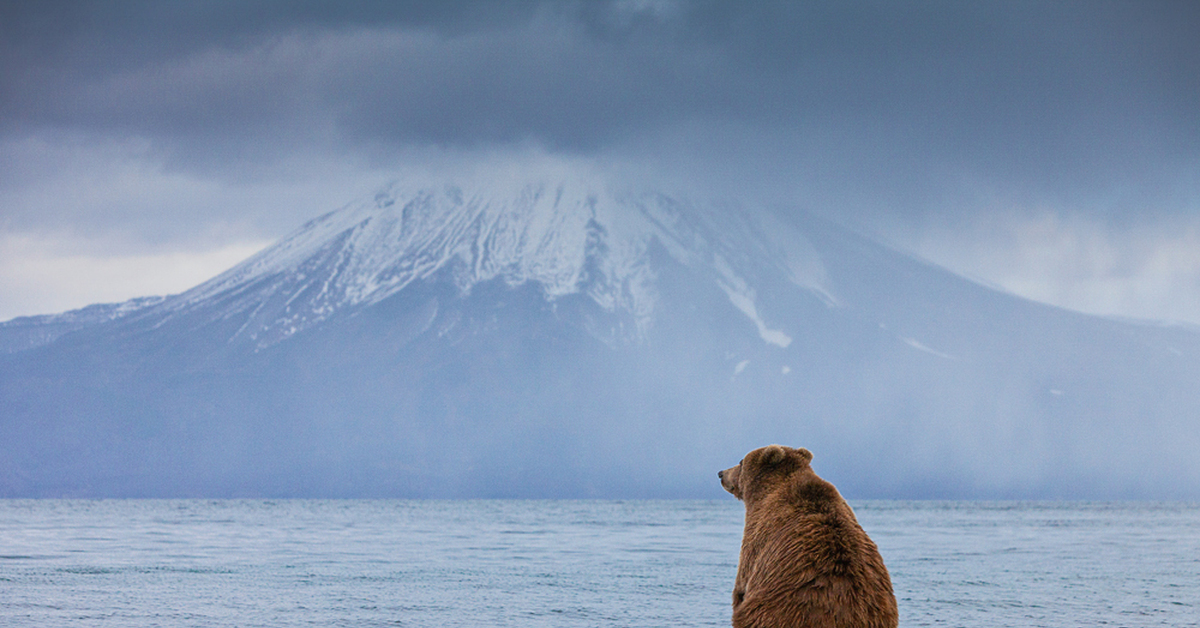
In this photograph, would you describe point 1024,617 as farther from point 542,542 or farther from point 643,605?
point 542,542

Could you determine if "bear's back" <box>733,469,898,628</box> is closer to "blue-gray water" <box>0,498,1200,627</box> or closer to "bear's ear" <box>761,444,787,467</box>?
"bear's ear" <box>761,444,787,467</box>

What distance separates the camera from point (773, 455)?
7.02m

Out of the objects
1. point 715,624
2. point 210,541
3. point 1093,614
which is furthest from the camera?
point 210,541

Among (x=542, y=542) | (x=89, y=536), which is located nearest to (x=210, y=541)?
(x=89, y=536)

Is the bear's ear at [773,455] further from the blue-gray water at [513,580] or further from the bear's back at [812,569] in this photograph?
the blue-gray water at [513,580]

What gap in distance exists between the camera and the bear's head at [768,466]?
701cm

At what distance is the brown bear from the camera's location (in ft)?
20.4

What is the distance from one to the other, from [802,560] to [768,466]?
0.78 m

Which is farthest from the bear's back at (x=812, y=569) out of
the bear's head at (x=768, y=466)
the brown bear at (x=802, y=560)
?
the bear's head at (x=768, y=466)

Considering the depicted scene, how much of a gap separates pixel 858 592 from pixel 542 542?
34734 mm

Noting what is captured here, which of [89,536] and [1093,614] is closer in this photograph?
[1093,614]

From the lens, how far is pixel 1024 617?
63.5 ft

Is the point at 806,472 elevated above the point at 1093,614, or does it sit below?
above

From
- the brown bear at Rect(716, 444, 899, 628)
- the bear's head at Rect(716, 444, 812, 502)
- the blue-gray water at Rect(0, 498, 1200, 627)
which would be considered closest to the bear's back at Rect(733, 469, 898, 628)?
the brown bear at Rect(716, 444, 899, 628)
